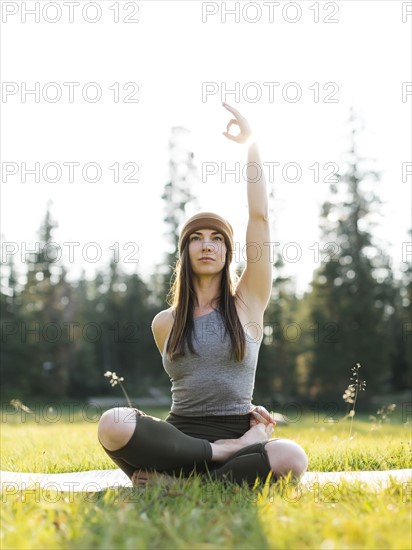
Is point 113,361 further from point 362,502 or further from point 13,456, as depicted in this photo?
point 362,502

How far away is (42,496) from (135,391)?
30713 mm

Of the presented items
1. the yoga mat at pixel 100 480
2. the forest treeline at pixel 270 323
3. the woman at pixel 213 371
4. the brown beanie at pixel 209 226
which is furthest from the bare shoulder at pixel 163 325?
the forest treeline at pixel 270 323

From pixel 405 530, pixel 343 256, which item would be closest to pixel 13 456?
pixel 405 530

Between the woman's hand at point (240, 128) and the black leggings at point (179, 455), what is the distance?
162 cm

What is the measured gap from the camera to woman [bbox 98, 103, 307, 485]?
3.28 m

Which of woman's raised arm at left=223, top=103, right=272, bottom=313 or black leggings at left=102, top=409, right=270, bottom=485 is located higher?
woman's raised arm at left=223, top=103, right=272, bottom=313

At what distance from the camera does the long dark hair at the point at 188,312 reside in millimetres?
3598

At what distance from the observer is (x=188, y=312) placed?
3.77 m

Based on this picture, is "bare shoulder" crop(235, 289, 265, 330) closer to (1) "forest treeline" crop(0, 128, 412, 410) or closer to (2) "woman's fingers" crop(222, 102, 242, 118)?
(2) "woman's fingers" crop(222, 102, 242, 118)

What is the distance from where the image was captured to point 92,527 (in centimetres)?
240

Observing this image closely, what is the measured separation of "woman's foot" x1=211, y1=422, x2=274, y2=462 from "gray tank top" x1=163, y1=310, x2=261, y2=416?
0.13 metres

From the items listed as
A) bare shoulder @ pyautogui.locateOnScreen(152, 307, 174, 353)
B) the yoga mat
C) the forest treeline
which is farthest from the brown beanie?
the forest treeline

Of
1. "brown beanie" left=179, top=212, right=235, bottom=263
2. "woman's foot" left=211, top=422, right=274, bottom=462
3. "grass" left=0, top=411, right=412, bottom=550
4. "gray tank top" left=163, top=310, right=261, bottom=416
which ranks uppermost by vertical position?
"brown beanie" left=179, top=212, right=235, bottom=263

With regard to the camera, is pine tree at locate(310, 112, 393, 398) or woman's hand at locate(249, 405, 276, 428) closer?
woman's hand at locate(249, 405, 276, 428)
